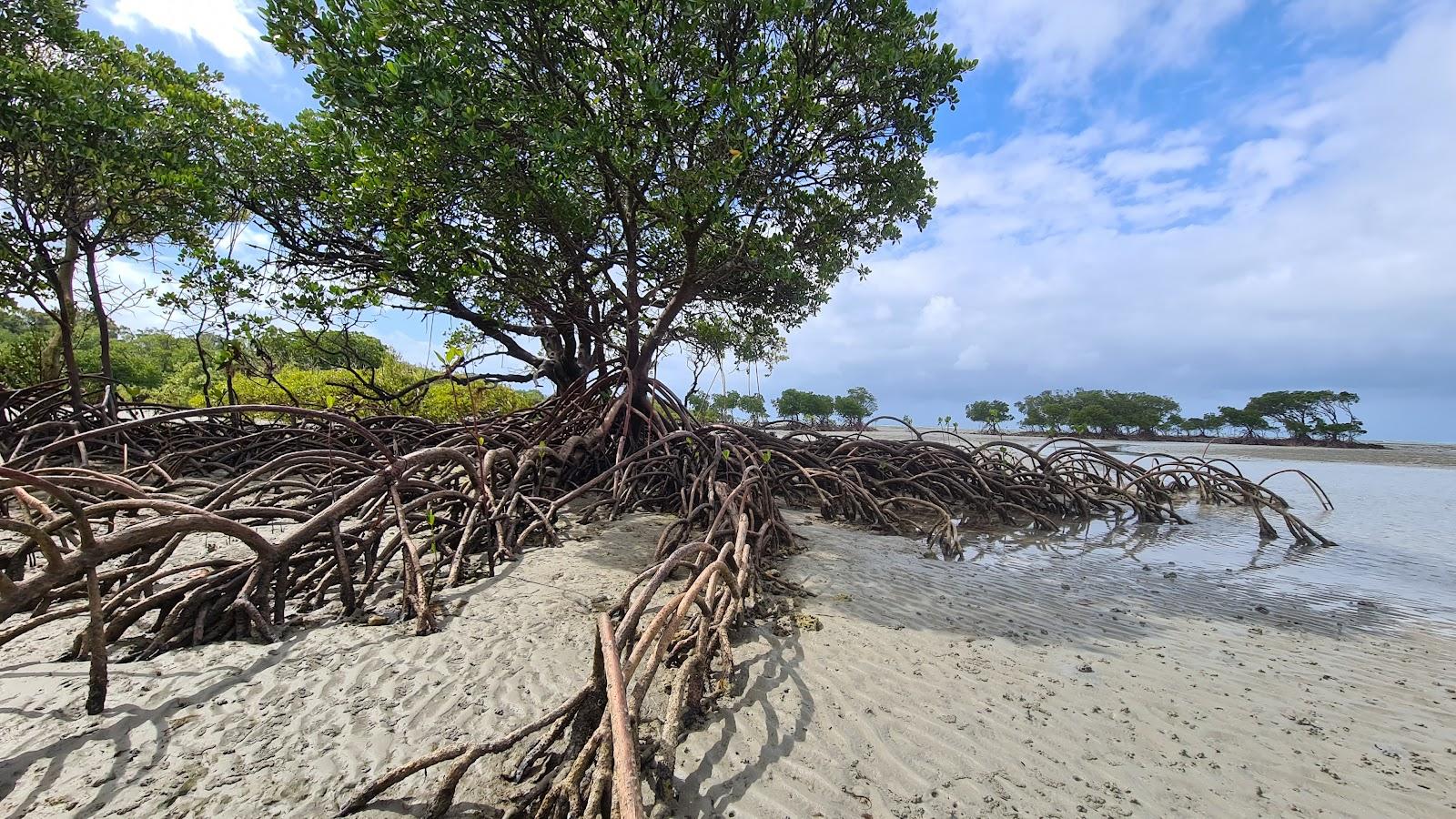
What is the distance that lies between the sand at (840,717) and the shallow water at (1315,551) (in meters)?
0.93

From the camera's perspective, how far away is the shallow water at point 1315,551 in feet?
12.3

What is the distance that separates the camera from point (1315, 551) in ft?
16.2

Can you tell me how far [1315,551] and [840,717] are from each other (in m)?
5.89

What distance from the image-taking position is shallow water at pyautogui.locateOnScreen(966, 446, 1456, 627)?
3738mm

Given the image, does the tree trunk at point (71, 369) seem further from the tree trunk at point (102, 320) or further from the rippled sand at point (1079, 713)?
the rippled sand at point (1079, 713)

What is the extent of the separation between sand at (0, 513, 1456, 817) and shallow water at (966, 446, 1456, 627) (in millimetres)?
928

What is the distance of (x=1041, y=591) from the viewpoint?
3480 mm

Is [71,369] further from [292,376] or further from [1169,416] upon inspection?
[1169,416]

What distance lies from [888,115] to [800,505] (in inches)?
168

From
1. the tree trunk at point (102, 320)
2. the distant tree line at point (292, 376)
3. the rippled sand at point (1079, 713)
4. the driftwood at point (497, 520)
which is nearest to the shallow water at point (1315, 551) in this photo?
the driftwood at point (497, 520)

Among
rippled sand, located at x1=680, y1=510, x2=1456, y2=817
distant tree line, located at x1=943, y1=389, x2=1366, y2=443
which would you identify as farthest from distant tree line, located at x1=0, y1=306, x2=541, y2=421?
distant tree line, located at x1=943, y1=389, x2=1366, y2=443

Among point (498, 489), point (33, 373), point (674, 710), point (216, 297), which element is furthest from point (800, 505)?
point (33, 373)

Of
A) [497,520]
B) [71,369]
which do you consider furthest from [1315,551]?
[71,369]

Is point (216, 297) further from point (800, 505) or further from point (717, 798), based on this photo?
point (717, 798)
